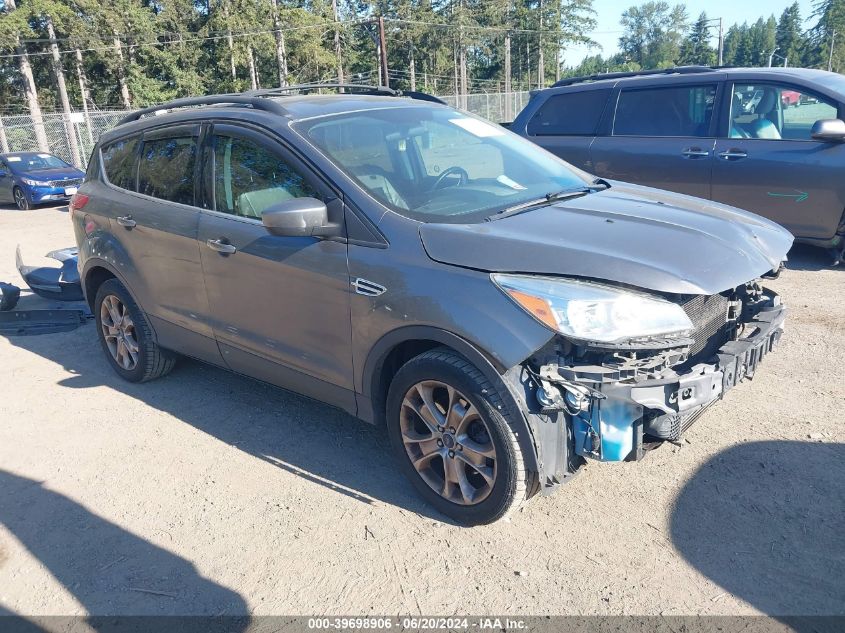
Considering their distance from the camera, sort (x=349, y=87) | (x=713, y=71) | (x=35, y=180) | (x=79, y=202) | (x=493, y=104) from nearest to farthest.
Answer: (x=349, y=87)
(x=79, y=202)
(x=713, y=71)
(x=35, y=180)
(x=493, y=104)

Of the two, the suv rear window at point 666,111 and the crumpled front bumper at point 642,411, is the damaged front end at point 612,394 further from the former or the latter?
the suv rear window at point 666,111

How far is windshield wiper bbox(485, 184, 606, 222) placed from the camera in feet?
11.0

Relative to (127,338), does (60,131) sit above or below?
below

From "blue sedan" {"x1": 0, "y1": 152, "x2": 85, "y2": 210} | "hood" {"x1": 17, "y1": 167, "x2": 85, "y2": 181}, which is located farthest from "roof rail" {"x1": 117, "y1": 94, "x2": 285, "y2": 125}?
"hood" {"x1": 17, "y1": 167, "x2": 85, "y2": 181}

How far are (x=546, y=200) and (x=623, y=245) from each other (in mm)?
767

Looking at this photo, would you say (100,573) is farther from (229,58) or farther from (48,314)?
(229,58)

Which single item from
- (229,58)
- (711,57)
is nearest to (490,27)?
(229,58)

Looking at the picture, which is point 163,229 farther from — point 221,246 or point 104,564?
point 104,564

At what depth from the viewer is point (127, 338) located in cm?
505

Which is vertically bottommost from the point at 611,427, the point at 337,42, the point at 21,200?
the point at 21,200

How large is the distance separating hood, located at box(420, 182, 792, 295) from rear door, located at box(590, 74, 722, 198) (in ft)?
12.2

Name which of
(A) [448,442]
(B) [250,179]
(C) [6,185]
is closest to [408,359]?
(A) [448,442]

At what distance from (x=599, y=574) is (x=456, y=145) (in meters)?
2.49

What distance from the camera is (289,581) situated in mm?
2934
